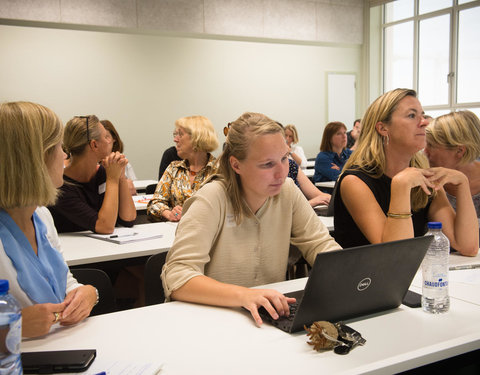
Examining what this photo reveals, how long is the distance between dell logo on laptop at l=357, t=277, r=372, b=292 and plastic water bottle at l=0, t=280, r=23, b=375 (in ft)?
2.93

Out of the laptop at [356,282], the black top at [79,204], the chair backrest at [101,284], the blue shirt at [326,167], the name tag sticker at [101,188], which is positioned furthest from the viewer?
the blue shirt at [326,167]

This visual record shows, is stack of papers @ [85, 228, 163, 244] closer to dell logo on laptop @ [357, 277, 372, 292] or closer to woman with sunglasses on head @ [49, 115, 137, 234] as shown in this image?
woman with sunglasses on head @ [49, 115, 137, 234]

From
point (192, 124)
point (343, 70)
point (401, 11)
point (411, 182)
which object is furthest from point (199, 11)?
point (411, 182)

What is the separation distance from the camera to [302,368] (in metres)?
1.13

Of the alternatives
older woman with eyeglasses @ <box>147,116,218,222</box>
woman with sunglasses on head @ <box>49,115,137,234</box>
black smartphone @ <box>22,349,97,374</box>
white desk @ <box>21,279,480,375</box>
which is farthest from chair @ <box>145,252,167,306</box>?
older woman with eyeglasses @ <box>147,116,218,222</box>

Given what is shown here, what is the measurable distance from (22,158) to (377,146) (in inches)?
62.2

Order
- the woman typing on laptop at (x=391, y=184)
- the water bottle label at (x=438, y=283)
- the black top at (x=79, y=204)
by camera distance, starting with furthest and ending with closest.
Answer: the black top at (x=79, y=204) < the woman typing on laptop at (x=391, y=184) < the water bottle label at (x=438, y=283)

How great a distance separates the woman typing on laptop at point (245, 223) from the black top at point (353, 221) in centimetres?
33

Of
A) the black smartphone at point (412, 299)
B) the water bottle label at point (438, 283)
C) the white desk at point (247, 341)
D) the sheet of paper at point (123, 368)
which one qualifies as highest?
the water bottle label at point (438, 283)

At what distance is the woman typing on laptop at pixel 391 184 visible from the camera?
2096 millimetres

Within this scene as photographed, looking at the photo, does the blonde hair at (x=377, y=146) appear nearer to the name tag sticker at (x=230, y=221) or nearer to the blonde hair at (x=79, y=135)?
the name tag sticker at (x=230, y=221)

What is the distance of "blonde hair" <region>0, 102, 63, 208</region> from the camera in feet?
4.48

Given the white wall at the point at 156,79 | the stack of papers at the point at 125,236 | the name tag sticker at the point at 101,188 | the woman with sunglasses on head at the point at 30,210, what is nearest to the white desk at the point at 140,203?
the name tag sticker at the point at 101,188

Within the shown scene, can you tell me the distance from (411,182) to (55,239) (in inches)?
56.5
